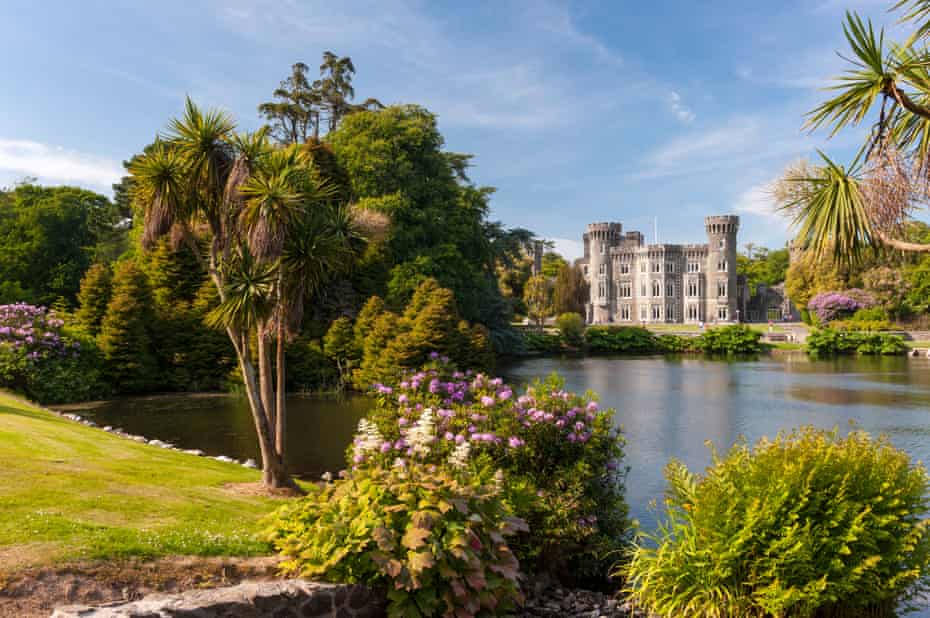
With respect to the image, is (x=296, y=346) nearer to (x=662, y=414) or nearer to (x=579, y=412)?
(x=662, y=414)

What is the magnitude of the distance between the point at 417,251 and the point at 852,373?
25.7 meters

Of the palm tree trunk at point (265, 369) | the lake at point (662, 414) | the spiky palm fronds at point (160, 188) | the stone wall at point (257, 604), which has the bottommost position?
the lake at point (662, 414)

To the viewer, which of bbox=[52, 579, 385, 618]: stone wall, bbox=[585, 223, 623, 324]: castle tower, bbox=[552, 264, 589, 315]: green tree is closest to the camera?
bbox=[52, 579, 385, 618]: stone wall

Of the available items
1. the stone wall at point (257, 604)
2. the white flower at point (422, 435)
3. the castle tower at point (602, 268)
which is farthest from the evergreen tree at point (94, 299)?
the castle tower at point (602, 268)

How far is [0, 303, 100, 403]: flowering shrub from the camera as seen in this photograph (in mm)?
21750

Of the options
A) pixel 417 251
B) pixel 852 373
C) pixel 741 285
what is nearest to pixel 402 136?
pixel 417 251

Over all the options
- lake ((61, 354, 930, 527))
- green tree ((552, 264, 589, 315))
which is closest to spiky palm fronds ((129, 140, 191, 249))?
lake ((61, 354, 930, 527))

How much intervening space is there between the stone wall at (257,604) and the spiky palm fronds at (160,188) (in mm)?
5514

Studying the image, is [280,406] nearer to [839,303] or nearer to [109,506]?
[109,506]

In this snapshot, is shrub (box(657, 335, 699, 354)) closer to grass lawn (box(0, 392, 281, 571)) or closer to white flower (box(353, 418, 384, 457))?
grass lawn (box(0, 392, 281, 571))

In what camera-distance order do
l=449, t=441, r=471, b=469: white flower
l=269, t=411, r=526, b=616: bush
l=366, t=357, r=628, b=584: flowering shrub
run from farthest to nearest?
l=366, t=357, r=628, b=584: flowering shrub → l=449, t=441, r=471, b=469: white flower → l=269, t=411, r=526, b=616: bush

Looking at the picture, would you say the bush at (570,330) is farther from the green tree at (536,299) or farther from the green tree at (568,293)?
the green tree at (568,293)

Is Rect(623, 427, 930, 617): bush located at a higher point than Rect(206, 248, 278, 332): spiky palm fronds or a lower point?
lower

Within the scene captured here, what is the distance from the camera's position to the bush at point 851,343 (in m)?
53.2
